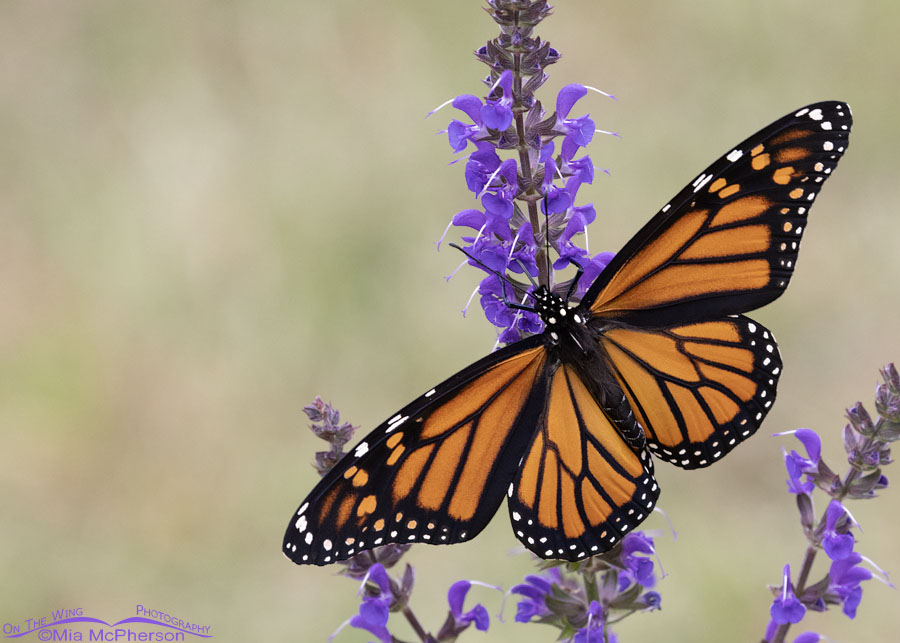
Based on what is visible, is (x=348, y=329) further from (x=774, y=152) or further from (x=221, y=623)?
(x=774, y=152)

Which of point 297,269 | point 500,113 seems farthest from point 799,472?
point 297,269

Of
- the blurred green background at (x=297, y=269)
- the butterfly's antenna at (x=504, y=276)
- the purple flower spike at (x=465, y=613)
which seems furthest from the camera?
the blurred green background at (x=297, y=269)

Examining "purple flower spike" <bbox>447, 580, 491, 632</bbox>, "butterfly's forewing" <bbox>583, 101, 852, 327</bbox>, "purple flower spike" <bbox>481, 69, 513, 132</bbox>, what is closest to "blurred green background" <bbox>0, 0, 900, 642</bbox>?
"purple flower spike" <bbox>447, 580, 491, 632</bbox>

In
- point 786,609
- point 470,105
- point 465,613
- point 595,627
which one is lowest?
point 786,609

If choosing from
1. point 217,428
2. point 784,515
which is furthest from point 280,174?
point 784,515

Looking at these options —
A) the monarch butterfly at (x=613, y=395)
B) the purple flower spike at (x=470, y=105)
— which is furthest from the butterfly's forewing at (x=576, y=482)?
the purple flower spike at (x=470, y=105)

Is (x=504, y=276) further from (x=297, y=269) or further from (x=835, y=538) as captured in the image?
(x=297, y=269)

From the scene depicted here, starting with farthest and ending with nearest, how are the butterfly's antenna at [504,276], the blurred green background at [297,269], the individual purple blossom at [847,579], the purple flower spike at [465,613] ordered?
the blurred green background at [297,269], the purple flower spike at [465,613], the individual purple blossom at [847,579], the butterfly's antenna at [504,276]

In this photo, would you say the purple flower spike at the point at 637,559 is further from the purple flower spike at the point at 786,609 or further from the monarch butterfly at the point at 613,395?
the purple flower spike at the point at 786,609
